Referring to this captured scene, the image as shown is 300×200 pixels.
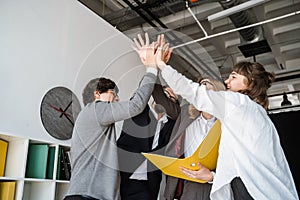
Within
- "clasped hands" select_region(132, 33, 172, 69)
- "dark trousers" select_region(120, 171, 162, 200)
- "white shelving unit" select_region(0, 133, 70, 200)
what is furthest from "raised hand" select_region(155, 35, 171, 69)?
"white shelving unit" select_region(0, 133, 70, 200)

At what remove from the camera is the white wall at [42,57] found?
2.38 m

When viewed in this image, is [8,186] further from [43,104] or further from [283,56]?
[283,56]

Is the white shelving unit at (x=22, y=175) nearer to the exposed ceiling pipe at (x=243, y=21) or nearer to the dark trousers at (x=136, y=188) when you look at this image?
the dark trousers at (x=136, y=188)

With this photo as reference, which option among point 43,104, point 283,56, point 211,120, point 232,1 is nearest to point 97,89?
point 211,120

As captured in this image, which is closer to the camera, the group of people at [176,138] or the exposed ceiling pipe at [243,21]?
the group of people at [176,138]

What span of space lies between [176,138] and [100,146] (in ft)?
1.30

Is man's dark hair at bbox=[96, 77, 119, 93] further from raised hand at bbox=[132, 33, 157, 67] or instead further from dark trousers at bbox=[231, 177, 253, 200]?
dark trousers at bbox=[231, 177, 253, 200]

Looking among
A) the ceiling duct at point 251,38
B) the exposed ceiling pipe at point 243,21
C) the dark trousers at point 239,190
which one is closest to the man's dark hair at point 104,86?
the dark trousers at point 239,190

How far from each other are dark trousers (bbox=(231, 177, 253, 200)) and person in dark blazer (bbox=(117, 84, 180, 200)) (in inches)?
21.0

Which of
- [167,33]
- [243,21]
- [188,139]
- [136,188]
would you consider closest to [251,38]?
[243,21]

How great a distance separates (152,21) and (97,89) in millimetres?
3081

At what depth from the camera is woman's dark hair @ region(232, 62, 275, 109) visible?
45.1 inches

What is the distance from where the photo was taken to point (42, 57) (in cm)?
272

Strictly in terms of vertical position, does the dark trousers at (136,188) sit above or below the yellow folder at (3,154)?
below
